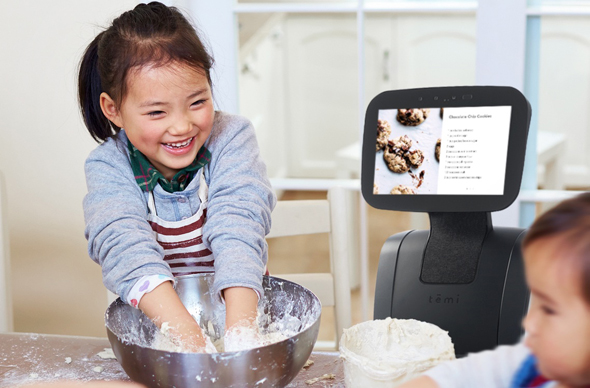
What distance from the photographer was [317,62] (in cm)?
425

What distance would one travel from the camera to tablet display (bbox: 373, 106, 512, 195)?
33.3 inches

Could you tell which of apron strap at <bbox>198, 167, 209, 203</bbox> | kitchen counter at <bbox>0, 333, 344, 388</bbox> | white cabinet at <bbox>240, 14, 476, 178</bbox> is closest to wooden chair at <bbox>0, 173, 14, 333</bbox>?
kitchen counter at <bbox>0, 333, 344, 388</bbox>

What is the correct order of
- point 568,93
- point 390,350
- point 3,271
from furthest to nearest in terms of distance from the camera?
point 568,93
point 3,271
point 390,350

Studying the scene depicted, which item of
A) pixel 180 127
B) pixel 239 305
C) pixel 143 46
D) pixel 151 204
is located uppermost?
pixel 143 46

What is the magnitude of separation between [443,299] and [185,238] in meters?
0.44

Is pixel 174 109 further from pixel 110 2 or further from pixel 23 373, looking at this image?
pixel 110 2

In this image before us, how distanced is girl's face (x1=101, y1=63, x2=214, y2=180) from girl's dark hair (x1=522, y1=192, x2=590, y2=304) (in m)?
0.58

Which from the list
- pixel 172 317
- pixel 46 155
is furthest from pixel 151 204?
pixel 46 155

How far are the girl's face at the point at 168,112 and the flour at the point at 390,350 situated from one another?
39 centimetres

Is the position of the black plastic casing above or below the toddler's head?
below

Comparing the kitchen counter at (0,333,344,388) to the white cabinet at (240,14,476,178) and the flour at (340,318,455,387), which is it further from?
the white cabinet at (240,14,476,178)

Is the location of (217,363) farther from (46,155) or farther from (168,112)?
(46,155)

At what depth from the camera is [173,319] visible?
0.87 meters

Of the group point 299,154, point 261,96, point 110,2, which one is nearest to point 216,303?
point 110,2
